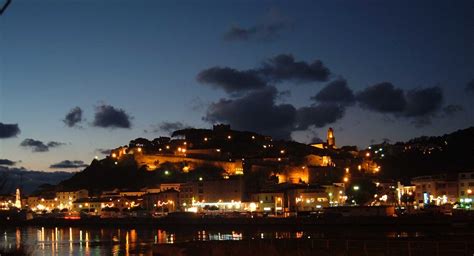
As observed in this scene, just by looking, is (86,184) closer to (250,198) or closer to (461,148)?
(250,198)

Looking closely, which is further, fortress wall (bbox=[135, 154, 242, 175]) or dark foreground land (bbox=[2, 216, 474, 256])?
fortress wall (bbox=[135, 154, 242, 175])

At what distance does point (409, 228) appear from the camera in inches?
2056

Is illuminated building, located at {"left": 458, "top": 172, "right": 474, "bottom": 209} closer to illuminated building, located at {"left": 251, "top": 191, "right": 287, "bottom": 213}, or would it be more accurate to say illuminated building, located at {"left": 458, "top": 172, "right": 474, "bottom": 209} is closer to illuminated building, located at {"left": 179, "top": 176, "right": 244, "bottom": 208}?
illuminated building, located at {"left": 251, "top": 191, "right": 287, "bottom": 213}

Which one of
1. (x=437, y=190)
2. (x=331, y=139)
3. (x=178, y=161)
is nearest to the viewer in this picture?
(x=437, y=190)

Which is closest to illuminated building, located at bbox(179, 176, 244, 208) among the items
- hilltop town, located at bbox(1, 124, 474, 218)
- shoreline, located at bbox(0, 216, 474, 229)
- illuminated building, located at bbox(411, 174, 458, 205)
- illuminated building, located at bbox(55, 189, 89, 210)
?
hilltop town, located at bbox(1, 124, 474, 218)

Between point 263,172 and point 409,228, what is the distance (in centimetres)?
4510

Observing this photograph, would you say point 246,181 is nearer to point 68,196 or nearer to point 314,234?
point 314,234

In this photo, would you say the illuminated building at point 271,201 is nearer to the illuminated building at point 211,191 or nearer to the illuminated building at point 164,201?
the illuminated building at point 211,191

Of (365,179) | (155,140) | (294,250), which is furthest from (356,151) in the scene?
(294,250)

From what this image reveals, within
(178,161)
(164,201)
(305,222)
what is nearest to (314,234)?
(305,222)

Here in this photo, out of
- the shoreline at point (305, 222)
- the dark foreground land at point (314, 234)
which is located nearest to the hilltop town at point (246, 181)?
the shoreline at point (305, 222)

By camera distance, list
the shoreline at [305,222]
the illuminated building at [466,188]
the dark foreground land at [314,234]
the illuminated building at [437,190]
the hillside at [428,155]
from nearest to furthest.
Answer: the dark foreground land at [314,234], the shoreline at [305,222], the illuminated building at [466,188], the illuminated building at [437,190], the hillside at [428,155]

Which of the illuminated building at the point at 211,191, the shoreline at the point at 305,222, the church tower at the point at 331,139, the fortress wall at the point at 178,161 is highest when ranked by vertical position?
the church tower at the point at 331,139

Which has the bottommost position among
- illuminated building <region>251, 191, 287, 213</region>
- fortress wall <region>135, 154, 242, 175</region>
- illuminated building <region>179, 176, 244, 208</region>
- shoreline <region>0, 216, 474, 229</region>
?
shoreline <region>0, 216, 474, 229</region>
